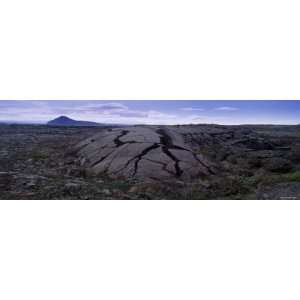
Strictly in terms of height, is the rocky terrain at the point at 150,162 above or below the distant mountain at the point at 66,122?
below

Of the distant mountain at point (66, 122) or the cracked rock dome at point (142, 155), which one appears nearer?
the cracked rock dome at point (142, 155)

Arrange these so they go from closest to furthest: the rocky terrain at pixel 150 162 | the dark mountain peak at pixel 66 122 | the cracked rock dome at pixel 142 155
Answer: the rocky terrain at pixel 150 162 < the cracked rock dome at pixel 142 155 < the dark mountain peak at pixel 66 122

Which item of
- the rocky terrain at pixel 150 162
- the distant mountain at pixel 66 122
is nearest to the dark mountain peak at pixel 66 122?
the distant mountain at pixel 66 122

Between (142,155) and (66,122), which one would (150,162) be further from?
(66,122)

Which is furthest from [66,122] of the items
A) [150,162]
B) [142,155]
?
[150,162]

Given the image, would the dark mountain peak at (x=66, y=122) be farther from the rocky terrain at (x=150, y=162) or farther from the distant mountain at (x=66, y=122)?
the rocky terrain at (x=150, y=162)

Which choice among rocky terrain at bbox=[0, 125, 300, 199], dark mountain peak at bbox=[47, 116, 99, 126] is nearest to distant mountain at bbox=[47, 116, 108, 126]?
dark mountain peak at bbox=[47, 116, 99, 126]

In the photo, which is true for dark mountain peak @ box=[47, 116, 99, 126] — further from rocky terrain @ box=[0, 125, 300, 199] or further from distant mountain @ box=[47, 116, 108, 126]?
rocky terrain @ box=[0, 125, 300, 199]
